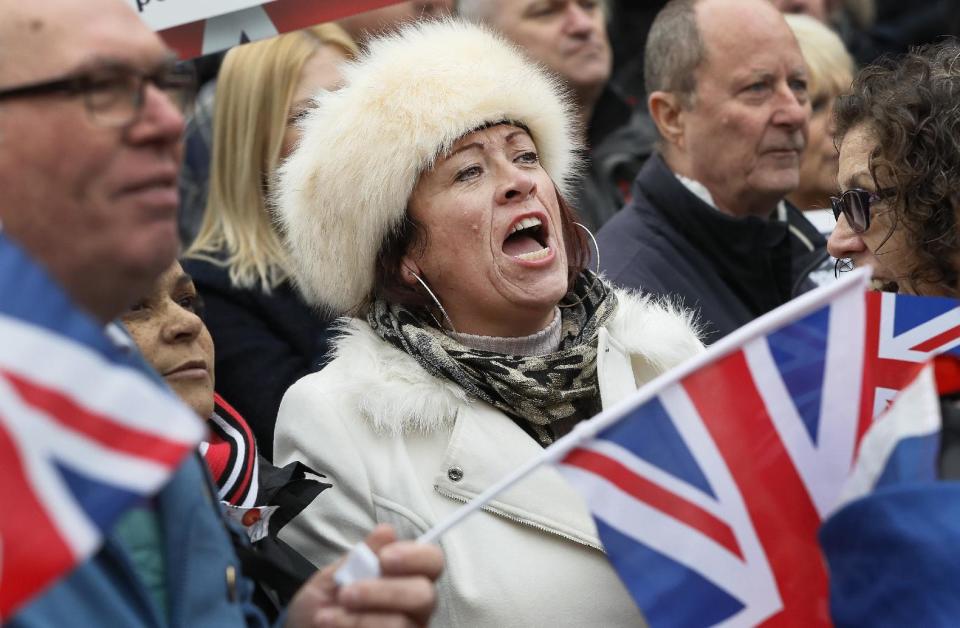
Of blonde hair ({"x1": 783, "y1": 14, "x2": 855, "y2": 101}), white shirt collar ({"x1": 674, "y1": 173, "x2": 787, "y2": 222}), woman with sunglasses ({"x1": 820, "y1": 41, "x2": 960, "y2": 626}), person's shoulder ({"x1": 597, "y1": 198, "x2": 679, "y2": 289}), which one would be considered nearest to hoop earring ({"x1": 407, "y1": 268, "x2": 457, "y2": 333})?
woman with sunglasses ({"x1": 820, "y1": 41, "x2": 960, "y2": 626})

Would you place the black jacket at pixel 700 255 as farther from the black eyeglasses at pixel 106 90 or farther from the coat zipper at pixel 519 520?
the black eyeglasses at pixel 106 90

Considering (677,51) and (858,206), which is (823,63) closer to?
(677,51)

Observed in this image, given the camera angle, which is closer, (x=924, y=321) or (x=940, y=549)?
(x=940, y=549)

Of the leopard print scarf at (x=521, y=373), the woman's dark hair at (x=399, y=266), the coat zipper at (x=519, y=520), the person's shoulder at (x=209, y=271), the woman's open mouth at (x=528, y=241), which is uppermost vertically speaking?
the woman's open mouth at (x=528, y=241)

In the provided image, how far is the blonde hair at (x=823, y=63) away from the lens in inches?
222

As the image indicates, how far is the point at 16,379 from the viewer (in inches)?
61.9

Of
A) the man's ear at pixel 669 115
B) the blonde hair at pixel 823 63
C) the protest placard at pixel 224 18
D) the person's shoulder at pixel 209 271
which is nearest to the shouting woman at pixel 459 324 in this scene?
the protest placard at pixel 224 18

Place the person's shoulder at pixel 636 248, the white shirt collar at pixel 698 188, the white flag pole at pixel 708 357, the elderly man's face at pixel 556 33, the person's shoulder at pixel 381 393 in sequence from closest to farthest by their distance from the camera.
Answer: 1. the white flag pole at pixel 708 357
2. the person's shoulder at pixel 381 393
3. the person's shoulder at pixel 636 248
4. the white shirt collar at pixel 698 188
5. the elderly man's face at pixel 556 33

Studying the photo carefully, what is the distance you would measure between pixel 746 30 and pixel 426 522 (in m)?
2.71

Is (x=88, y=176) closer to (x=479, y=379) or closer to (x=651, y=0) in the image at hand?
(x=479, y=379)

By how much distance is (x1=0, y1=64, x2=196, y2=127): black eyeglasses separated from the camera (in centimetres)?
173

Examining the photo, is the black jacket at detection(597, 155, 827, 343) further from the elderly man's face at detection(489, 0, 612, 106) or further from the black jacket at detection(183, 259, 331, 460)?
the black jacket at detection(183, 259, 331, 460)

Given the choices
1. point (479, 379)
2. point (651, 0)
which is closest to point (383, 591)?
point (479, 379)

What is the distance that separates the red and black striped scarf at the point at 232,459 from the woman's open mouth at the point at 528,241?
80cm
